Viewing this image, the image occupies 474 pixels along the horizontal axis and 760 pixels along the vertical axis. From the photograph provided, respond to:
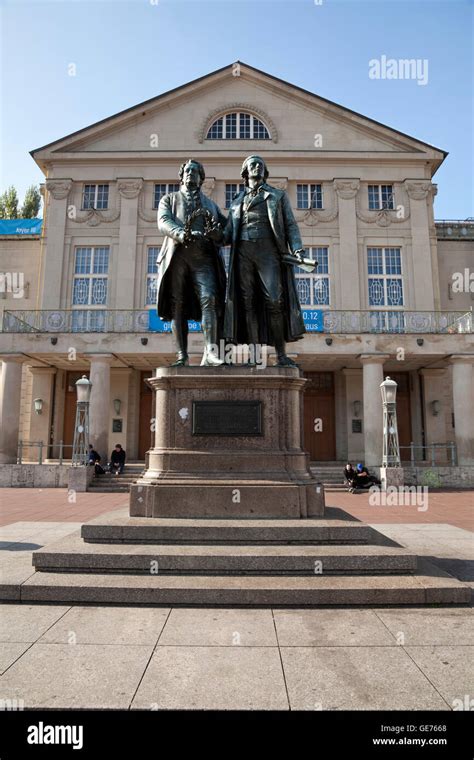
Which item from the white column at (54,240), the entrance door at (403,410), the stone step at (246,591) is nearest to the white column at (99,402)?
the white column at (54,240)

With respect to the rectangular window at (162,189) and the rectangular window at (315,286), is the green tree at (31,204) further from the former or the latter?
the rectangular window at (315,286)

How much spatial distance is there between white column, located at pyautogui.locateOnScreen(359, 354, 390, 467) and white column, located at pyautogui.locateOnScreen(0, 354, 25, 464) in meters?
15.0

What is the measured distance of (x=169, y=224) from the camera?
6.30 m

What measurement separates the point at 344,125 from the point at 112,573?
3012 centimetres

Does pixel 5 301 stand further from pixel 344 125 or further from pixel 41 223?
pixel 344 125

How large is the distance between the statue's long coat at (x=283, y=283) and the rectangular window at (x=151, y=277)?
20665 millimetres

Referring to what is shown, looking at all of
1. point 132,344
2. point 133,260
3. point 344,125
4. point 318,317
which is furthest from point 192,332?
point 344,125

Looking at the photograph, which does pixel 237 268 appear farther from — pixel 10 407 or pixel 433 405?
pixel 433 405

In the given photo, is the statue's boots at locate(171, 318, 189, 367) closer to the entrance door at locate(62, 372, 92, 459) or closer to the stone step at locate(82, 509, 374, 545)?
the stone step at locate(82, 509, 374, 545)

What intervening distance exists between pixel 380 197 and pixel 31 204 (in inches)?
1265

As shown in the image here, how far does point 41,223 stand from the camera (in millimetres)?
29703

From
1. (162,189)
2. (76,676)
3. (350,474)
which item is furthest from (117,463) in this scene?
(76,676)

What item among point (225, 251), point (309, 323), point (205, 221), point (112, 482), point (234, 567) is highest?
point (225, 251)
